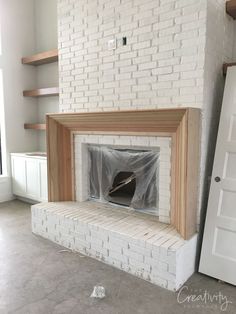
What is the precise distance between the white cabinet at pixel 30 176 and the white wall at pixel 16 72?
0.65 ft

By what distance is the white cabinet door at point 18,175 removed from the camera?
464 centimetres

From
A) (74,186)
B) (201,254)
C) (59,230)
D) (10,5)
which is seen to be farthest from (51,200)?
(10,5)

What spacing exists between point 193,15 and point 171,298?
2.44 m

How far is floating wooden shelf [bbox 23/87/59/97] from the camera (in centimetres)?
444

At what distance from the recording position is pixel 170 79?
2678 millimetres

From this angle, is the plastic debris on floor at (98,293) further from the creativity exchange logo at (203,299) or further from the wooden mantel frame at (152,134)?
the wooden mantel frame at (152,134)

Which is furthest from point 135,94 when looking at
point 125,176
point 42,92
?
point 42,92

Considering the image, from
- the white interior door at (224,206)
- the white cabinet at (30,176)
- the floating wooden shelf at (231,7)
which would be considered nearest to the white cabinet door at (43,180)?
the white cabinet at (30,176)

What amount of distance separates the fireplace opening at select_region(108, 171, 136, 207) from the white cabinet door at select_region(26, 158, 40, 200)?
4.76 ft

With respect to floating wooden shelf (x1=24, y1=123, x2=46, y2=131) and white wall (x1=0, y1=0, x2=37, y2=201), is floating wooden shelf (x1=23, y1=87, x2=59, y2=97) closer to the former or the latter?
white wall (x1=0, y1=0, x2=37, y2=201)

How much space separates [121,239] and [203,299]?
843 millimetres

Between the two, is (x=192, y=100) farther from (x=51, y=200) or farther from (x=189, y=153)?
(x=51, y=200)

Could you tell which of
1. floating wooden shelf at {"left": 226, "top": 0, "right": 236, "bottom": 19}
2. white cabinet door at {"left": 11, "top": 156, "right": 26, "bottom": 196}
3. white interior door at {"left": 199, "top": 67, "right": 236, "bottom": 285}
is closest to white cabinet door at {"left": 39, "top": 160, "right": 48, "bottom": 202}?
white cabinet door at {"left": 11, "top": 156, "right": 26, "bottom": 196}

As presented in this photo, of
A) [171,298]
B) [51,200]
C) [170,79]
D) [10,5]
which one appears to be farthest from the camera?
[10,5]
